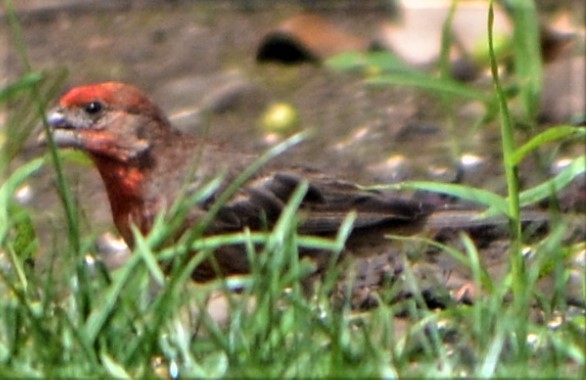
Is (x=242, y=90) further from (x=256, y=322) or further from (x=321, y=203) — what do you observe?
(x=256, y=322)

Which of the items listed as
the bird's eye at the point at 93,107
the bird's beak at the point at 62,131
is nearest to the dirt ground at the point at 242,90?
the bird's beak at the point at 62,131

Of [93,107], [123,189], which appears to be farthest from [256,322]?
[93,107]

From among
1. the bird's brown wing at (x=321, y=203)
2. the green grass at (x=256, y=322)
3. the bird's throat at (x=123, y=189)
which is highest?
the green grass at (x=256, y=322)

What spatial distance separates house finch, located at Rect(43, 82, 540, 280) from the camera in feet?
22.1

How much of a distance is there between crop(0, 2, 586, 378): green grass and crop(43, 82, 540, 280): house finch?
1809 millimetres

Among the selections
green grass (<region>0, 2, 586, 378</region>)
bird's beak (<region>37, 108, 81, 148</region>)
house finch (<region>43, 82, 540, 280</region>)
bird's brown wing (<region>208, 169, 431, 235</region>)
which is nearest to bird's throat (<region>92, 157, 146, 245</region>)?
house finch (<region>43, 82, 540, 280</region>)

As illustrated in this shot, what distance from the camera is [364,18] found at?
9961 mm

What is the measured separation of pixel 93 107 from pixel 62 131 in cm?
20

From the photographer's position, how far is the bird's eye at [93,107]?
22.9 feet

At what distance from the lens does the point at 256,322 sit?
14.0 ft

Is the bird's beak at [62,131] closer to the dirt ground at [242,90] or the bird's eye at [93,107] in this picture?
the bird's eye at [93,107]

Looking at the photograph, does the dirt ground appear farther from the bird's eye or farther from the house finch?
the bird's eye

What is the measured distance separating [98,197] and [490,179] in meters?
1.92

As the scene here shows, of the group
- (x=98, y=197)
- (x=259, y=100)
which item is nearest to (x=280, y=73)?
(x=259, y=100)
